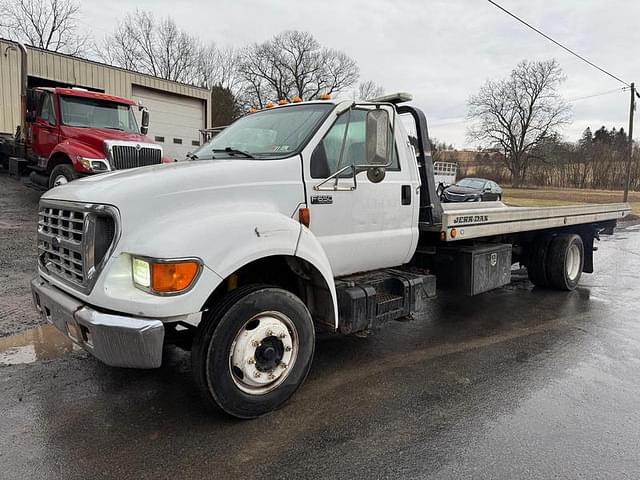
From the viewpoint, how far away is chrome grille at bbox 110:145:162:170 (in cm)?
927

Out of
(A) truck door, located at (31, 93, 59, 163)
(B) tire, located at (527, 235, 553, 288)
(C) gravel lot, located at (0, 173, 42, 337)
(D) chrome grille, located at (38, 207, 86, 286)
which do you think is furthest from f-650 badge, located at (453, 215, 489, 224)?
(A) truck door, located at (31, 93, 59, 163)

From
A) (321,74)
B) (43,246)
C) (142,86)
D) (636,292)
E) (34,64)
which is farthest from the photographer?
(321,74)

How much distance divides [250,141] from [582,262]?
6.20m

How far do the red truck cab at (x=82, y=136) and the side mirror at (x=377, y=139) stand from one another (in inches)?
281

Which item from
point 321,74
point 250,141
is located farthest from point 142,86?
point 321,74

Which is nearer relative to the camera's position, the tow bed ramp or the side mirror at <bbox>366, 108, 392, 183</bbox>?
the side mirror at <bbox>366, 108, 392, 183</bbox>

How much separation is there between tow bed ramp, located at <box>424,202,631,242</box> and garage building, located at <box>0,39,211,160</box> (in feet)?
29.9

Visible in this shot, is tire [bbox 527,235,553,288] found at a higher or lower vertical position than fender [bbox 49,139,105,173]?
lower

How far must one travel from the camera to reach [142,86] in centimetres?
1844

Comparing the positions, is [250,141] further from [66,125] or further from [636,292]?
[66,125]

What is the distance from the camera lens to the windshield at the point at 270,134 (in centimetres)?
363

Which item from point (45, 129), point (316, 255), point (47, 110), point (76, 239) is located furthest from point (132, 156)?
point (316, 255)

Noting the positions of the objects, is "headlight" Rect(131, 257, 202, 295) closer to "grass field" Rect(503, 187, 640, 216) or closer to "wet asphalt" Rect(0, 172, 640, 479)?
"wet asphalt" Rect(0, 172, 640, 479)

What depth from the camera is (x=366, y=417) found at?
328cm
